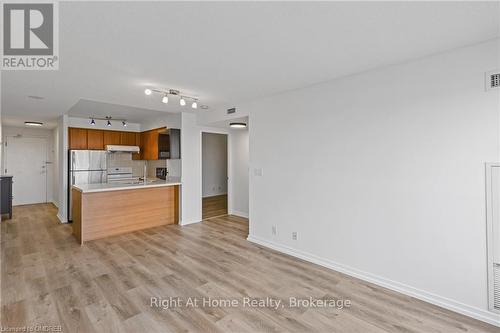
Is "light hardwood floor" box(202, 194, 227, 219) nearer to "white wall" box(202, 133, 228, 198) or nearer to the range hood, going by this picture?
"white wall" box(202, 133, 228, 198)

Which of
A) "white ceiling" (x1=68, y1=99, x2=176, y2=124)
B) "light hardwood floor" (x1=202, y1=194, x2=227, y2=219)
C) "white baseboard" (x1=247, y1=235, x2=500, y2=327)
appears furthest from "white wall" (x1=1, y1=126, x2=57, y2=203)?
"white baseboard" (x1=247, y1=235, x2=500, y2=327)

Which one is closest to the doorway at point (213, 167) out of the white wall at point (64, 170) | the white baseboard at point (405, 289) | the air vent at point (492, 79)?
the white wall at point (64, 170)

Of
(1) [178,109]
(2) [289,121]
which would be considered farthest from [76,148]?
(2) [289,121]

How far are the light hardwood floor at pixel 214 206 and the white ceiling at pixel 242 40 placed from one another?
3.61 meters

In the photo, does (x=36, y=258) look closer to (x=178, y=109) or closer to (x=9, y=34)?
(x=9, y=34)

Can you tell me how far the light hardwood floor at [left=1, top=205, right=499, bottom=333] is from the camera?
2.06 m

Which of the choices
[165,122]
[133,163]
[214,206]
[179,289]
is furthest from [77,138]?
[179,289]

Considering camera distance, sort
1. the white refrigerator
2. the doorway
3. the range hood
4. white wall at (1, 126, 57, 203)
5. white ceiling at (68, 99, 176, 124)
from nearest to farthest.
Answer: white ceiling at (68, 99, 176, 124), the white refrigerator, the range hood, white wall at (1, 126, 57, 203), the doorway

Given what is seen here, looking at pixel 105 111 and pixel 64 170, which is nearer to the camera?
pixel 105 111

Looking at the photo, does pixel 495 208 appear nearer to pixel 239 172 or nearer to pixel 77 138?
pixel 239 172

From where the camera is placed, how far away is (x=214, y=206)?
23.3 feet

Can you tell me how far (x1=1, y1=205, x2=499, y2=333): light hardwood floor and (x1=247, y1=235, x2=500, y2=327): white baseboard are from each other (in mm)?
73

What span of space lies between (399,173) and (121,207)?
179 inches

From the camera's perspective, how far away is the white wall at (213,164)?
8.75m
